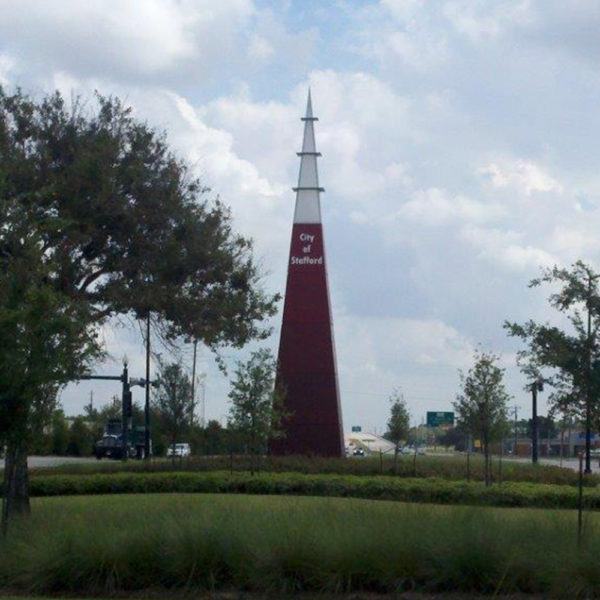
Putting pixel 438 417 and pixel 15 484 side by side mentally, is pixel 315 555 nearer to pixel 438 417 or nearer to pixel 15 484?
pixel 15 484

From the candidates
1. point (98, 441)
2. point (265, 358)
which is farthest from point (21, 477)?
point (98, 441)

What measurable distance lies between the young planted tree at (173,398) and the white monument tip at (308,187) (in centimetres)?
819

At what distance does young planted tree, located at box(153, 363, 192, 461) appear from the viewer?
51219 mm

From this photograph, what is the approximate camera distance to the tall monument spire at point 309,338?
50250mm

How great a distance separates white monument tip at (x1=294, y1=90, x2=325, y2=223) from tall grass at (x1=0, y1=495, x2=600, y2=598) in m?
34.4

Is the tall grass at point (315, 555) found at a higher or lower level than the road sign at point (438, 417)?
lower

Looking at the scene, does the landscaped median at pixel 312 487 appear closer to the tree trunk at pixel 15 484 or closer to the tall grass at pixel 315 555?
the tree trunk at pixel 15 484

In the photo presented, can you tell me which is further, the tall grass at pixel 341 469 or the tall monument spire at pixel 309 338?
the tall monument spire at pixel 309 338

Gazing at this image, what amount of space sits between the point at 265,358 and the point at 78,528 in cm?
3013

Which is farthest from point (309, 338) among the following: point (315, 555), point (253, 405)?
point (315, 555)

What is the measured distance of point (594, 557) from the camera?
14.9 m

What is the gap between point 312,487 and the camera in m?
34.0

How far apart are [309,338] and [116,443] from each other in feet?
81.9

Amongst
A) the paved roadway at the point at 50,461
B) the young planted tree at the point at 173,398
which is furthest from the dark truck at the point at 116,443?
the young planted tree at the point at 173,398
